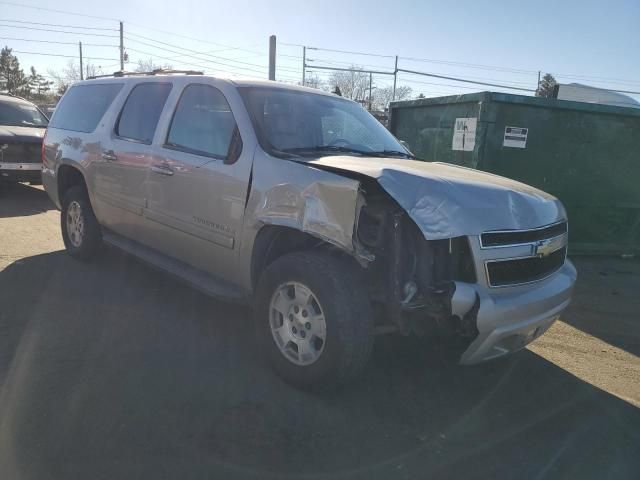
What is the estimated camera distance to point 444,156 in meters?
7.12

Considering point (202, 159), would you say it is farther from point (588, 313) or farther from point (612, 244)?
point (612, 244)

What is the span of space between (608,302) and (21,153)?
382 inches

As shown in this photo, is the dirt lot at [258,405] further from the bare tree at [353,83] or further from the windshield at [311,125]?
the bare tree at [353,83]

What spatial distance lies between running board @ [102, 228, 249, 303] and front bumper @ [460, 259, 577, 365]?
164 centimetres

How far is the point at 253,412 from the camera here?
2.98m

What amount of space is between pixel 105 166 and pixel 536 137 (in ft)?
17.4

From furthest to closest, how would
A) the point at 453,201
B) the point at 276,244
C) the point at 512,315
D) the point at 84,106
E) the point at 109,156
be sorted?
1. the point at 84,106
2. the point at 109,156
3. the point at 276,244
4. the point at 512,315
5. the point at 453,201

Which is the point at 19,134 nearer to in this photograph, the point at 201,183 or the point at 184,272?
the point at 184,272

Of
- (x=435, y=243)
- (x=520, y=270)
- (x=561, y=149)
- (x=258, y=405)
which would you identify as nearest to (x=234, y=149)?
(x=435, y=243)

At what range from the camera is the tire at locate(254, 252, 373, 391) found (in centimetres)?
291

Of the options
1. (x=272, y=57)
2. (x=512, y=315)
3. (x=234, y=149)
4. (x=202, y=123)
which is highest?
(x=272, y=57)

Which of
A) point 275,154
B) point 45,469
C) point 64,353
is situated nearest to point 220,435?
point 45,469

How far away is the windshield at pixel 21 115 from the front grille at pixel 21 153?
3.92 ft

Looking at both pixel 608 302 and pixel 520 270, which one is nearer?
pixel 520 270
